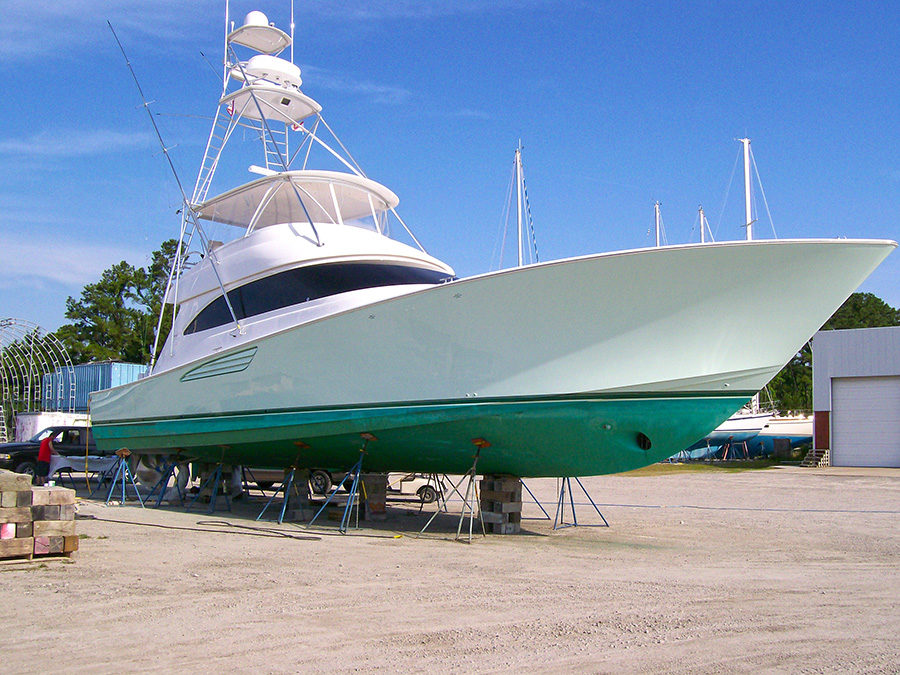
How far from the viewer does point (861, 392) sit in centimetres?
2573

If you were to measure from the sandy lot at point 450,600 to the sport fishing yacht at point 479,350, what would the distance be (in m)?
1.11

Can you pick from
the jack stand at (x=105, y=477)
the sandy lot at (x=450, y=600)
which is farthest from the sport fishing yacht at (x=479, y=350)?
the jack stand at (x=105, y=477)

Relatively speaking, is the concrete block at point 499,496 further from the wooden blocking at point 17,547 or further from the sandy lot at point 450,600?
the wooden blocking at point 17,547

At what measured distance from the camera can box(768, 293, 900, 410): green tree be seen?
1998 inches

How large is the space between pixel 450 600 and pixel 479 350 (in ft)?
9.50

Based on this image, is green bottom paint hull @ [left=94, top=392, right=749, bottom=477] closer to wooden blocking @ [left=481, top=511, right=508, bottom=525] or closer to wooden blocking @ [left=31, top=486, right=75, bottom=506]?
wooden blocking @ [left=481, top=511, right=508, bottom=525]

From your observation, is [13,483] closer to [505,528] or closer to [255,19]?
[505,528]

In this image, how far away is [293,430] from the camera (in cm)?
905

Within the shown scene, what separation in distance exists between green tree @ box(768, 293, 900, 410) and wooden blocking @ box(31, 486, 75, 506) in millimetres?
48932

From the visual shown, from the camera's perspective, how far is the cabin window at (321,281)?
9.25m

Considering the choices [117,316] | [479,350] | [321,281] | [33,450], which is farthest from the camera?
[117,316]

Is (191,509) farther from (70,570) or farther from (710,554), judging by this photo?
(710,554)

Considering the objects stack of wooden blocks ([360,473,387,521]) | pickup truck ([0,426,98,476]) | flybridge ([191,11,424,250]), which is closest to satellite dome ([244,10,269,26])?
flybridge ([191,11,424,250])

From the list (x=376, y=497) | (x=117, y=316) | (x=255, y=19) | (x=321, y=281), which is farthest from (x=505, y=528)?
(x=117, y=316)
